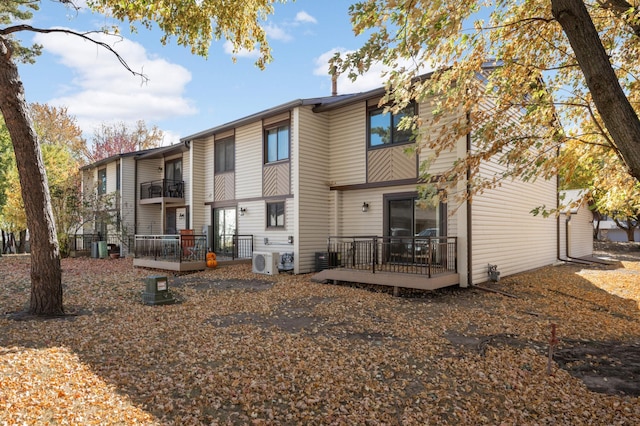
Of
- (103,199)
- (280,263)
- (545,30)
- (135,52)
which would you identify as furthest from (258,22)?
(103,199)

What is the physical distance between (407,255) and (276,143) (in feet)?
21.3

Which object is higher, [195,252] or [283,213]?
[283,213]

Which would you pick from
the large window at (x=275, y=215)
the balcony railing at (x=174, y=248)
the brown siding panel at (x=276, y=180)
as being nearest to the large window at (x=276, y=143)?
the brown siding panel at (x=276, y=180)

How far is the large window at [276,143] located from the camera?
13805 mm

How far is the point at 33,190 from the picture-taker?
662cm

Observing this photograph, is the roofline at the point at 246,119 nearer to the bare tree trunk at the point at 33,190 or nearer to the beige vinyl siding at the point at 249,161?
the beige vinyl siding at the point at 249,161

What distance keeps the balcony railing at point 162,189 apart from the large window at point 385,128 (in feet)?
33.6

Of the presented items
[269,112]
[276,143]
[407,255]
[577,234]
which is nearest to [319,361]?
[407,255]

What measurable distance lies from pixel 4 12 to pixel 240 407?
9975 mm

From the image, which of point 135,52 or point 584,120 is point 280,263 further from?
point 584,120

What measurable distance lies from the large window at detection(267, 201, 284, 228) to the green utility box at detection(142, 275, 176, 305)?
5892 millimetres

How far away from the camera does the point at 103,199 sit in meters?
20.1

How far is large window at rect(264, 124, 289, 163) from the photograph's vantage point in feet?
45.3

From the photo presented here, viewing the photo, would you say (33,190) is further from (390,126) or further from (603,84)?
Result: (390,126)
